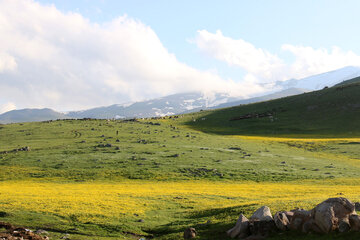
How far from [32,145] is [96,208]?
75655mm

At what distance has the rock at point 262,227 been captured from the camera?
86.8ft

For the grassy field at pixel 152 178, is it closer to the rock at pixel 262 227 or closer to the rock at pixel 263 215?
the rock at pixel 262 227

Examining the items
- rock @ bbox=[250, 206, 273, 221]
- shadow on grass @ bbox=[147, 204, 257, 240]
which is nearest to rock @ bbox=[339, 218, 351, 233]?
rock @ bbox=[250, 206, 273, 221]

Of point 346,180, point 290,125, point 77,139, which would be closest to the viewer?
point 346,180

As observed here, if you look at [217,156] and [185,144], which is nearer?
[217,156]

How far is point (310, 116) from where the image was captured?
584ft

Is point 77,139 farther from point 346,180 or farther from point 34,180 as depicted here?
point 346,180

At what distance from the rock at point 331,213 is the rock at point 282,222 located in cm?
264

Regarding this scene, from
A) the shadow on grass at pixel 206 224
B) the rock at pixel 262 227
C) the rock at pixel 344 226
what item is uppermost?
the rock at pixel 344 226

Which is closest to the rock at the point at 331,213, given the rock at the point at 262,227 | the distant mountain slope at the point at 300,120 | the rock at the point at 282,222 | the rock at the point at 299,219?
the rock at the point at 299,219

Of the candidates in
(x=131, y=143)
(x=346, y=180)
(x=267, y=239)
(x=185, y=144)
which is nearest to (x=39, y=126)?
(x=131, y=143)

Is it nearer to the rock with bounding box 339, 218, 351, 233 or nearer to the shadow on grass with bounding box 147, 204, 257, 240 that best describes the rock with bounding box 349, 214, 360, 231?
the rock with bounding box 339, 218, 351, 233

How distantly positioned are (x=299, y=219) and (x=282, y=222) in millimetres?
1365

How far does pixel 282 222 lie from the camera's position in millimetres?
26406
